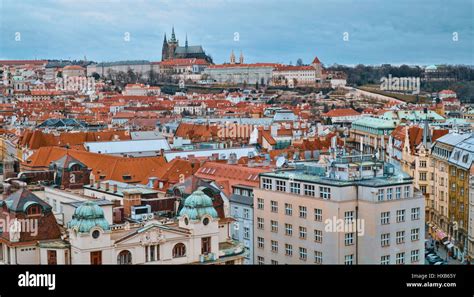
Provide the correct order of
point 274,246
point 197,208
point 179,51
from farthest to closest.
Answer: point 179,51, point 274,246, point 197,208

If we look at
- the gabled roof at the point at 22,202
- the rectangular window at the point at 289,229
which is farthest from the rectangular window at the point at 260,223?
the gabled roof at the point at 22,202

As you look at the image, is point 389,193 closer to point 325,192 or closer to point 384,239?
point 384,239

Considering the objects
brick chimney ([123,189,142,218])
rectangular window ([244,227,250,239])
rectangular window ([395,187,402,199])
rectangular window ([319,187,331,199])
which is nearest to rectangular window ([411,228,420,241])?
rectangular window ([395,187,402,199])

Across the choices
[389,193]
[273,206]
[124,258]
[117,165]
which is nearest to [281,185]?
[273,206]

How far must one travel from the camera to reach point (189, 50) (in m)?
82.2

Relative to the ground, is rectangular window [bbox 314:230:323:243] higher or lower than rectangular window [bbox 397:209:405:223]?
lower

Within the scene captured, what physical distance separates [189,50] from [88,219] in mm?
73757

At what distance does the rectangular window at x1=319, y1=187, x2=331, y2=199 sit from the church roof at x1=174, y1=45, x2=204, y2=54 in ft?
233

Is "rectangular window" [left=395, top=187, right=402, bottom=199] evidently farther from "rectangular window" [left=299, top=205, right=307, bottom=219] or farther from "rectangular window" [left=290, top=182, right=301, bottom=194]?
"rectangular window" [left=290, top=182, right=301, bottom=194]

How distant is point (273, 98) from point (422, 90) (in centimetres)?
1043

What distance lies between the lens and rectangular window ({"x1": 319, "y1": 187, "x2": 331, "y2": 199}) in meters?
11.3

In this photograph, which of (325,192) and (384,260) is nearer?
(384,260)
